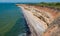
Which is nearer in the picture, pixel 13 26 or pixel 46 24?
Answer: pixel 46 24

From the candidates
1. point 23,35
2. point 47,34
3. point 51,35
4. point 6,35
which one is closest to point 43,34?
point 47,34

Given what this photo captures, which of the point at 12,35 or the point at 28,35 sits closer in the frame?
the point at 28,35

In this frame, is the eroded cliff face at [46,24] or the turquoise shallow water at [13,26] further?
the turquoise shallow water at [13,26]

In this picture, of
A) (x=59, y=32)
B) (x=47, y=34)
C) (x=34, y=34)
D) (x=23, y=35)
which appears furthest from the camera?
(x=23, y=35)

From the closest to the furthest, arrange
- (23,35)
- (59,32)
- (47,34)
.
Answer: (59,32)
(47,34)
(23,35)

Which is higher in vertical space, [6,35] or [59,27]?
[59,27]

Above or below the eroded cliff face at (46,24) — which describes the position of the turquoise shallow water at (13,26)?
below

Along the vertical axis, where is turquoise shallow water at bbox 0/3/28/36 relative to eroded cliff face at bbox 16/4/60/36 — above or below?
below

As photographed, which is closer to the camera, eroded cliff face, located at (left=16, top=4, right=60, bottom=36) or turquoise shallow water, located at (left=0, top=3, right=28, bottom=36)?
eroded cliff face, located at (left=16, top=4, right=60, bottom=36)

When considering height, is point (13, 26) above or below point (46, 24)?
below

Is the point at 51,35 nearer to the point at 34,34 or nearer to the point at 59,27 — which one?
the point at 59,27
